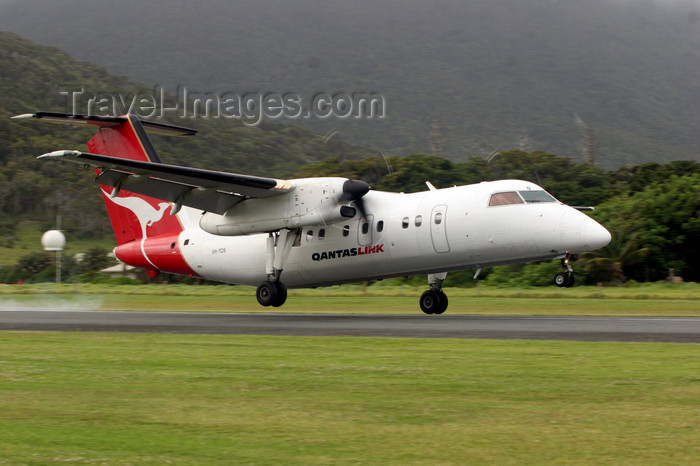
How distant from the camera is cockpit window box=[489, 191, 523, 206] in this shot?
21.7 meters

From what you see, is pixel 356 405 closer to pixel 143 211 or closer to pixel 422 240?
pixel 422 240

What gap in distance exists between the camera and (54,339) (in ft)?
54.2

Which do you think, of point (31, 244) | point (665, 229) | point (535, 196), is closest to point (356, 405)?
point (535, 196)

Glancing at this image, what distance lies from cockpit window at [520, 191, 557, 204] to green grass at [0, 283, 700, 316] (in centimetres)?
478

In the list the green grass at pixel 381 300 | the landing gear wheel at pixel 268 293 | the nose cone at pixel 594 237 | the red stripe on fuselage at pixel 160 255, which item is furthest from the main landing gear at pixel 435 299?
the red stripe on fuselage at pixel 160 255

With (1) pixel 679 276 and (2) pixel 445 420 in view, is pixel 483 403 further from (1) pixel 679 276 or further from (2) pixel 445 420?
(1) pixel 679 276

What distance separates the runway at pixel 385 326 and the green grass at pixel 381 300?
448 centimetres

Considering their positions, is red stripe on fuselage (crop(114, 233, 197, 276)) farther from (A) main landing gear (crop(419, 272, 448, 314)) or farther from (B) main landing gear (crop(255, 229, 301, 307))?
(A) main landing gear (crop(419, 272, 448, 314))

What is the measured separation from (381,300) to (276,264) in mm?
9078

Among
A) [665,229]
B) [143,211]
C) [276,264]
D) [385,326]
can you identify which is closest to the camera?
[385,326]

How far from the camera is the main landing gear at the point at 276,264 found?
82.1 feet

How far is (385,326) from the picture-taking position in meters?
19.5

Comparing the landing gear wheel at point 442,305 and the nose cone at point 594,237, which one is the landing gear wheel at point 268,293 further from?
the nose cone at point 594,237

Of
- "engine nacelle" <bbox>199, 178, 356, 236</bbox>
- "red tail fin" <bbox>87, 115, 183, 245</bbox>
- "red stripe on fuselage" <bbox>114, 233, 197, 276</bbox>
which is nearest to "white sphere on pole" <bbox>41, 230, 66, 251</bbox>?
"red tail fin" <bbox>87, 115, 183, 245</bbox>
